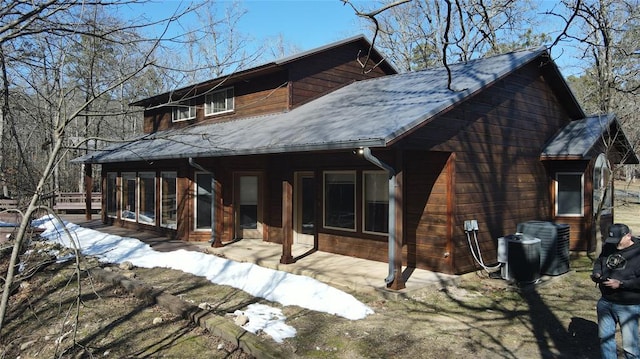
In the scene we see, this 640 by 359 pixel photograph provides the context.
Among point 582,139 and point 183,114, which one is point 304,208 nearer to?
point 582,139

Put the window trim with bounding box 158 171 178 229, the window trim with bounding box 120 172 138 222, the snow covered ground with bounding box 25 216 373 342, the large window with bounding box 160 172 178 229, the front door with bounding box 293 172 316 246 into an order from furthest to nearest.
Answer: the window trim with bounding box 120 172 138 222 < the large window with bounding box 160 172 178 229 < the window trim with bounding box 158 171 178 229 < the front door with bounding box 293 172 316 246 < the snow covered ground with bounding box 25 216 373 342

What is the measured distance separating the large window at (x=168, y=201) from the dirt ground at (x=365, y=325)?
15.8 ft

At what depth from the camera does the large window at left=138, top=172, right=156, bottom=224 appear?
535 inches

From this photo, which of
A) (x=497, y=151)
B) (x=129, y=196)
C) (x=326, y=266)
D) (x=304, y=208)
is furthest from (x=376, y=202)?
(x=129, y=196)

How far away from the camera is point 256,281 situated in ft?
25.0

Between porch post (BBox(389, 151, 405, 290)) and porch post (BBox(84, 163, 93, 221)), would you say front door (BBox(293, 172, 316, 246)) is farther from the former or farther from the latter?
porch post (BBox(84, 163, 93, 221))

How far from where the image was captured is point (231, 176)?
38.6 ft

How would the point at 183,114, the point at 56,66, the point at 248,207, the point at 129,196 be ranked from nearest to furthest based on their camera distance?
the point at 56,66
the point at 248,207
the point at 129,196
the point at 183,114

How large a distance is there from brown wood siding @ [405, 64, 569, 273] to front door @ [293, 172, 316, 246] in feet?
12.1

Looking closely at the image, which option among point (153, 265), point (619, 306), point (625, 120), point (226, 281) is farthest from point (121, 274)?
point (625, 120)

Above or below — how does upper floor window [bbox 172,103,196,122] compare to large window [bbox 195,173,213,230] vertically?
above

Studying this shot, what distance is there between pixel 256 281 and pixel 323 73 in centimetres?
687

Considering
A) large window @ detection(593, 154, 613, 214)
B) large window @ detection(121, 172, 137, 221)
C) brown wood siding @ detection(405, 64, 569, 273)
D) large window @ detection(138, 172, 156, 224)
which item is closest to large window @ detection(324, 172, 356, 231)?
brown wood siding @ detection(405, 64, 569, 273)

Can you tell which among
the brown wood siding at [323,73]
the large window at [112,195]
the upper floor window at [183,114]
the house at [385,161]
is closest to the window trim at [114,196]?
the large window at [112,195]
